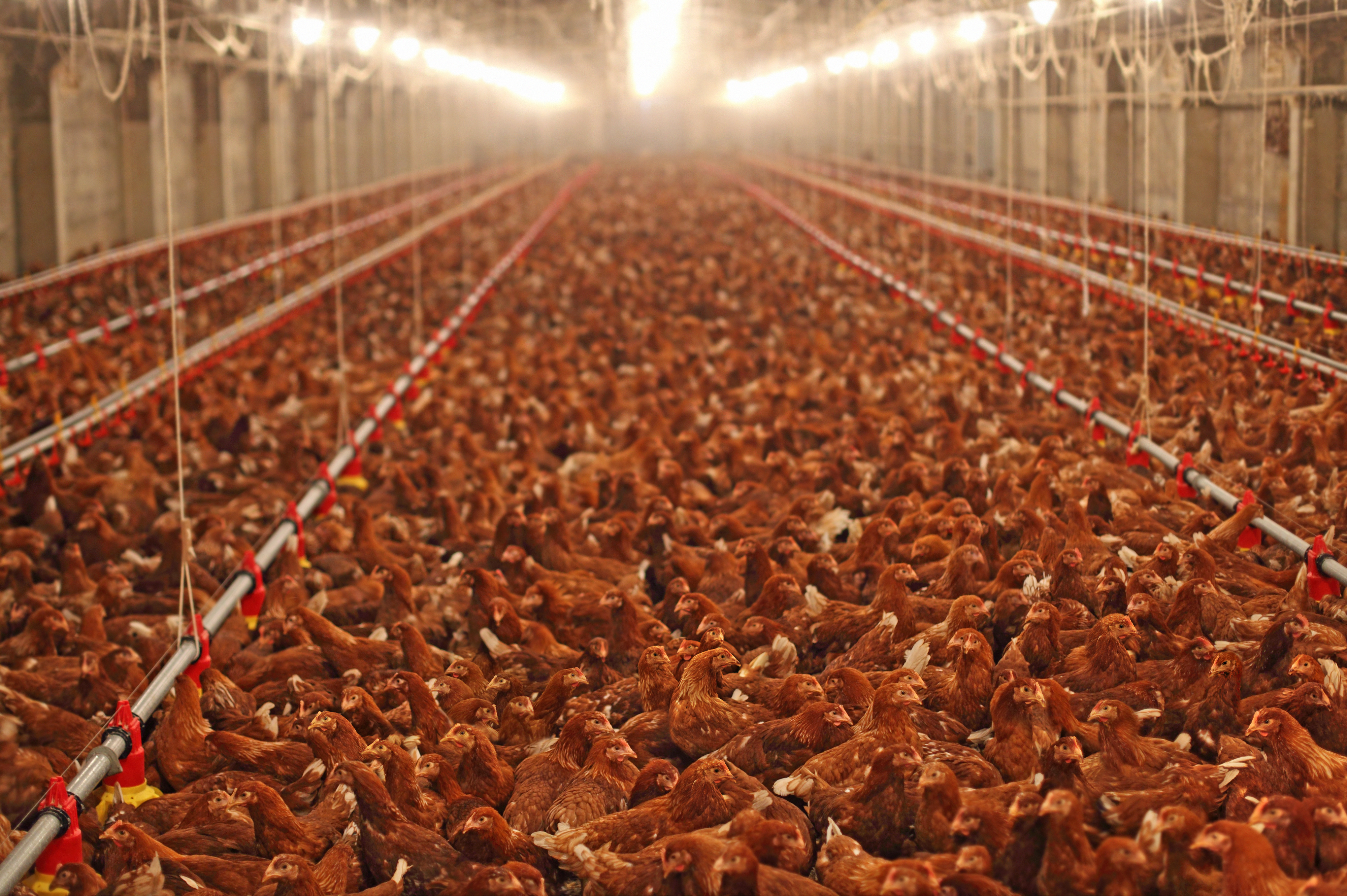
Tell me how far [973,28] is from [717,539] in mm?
9710

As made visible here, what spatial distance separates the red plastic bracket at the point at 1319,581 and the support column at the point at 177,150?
12646mm

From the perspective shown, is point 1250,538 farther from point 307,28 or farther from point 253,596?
point 307,28

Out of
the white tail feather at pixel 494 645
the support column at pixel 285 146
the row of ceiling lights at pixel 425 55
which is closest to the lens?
the white tail feather at pixel 494 645

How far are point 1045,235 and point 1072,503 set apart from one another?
6.61 meters

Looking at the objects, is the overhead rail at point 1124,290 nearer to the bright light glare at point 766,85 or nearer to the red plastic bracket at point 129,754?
the red plastic bracket at point 129,754

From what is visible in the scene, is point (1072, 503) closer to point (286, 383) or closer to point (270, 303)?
point (286, 383)

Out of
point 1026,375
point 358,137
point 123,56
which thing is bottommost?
point 1026,375

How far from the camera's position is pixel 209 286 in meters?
13.6

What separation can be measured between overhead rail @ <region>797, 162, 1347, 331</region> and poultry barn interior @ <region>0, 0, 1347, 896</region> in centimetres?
4

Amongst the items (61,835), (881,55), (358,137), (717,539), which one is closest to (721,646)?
(717,539)

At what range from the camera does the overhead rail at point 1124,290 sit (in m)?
5.82

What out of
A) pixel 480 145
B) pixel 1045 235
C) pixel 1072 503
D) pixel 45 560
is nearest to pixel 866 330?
pixel 1045 235

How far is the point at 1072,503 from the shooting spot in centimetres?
571

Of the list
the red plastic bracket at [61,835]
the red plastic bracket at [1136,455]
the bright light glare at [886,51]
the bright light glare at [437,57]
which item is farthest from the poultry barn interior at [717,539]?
the bright light glare at [437,57]
